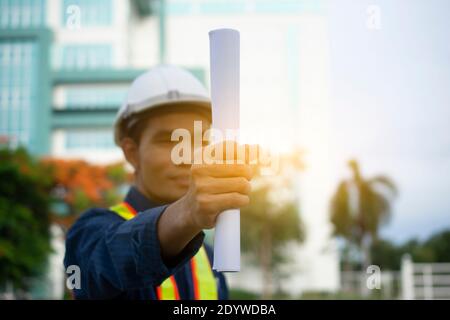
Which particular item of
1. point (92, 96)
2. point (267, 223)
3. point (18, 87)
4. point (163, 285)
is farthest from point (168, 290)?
point (92, 96)

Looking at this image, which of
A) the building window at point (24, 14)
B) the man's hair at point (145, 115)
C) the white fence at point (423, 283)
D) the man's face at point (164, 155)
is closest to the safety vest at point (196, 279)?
the man's face at point (164, 155)

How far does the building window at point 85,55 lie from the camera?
3622cm

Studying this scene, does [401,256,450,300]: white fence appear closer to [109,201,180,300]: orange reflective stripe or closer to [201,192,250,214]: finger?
[109,201,180,300]: orange reflective stripe

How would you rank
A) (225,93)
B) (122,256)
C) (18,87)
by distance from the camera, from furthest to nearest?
(18,87)
(122,256)
(225,93)

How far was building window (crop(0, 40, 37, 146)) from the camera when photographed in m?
31.8

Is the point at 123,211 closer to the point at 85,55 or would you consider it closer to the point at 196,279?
→ the point at 196,279

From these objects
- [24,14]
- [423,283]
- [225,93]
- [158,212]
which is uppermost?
[24,14]

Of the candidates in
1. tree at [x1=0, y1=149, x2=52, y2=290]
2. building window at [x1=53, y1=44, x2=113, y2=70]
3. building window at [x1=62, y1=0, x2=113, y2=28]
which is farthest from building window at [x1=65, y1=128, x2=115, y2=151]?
tree at [x1=0, y1=149, x2=52, y2=290]

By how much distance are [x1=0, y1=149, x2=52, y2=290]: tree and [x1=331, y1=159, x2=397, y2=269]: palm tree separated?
1426cm

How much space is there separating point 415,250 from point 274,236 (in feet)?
65.7

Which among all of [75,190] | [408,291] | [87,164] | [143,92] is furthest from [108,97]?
[143,92]

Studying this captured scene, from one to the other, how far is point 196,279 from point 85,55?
1422 inches

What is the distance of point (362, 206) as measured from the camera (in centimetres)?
2958
